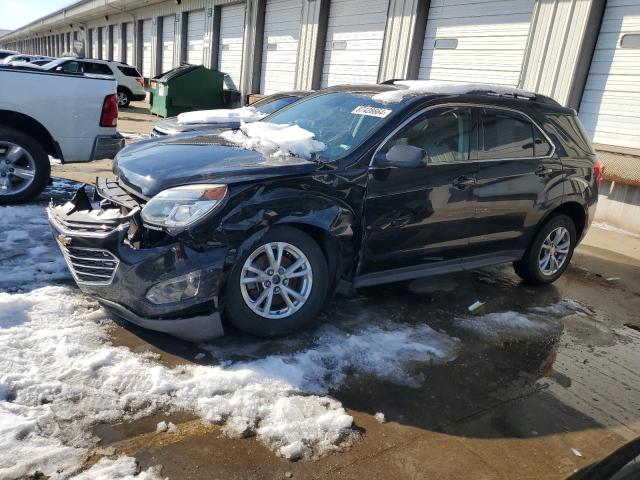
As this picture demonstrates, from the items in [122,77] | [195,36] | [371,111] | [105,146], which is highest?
[195,36]

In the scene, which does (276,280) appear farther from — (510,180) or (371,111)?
(510,180)

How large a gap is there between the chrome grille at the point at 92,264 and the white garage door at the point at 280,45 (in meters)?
12.8

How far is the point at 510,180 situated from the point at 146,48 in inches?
1055

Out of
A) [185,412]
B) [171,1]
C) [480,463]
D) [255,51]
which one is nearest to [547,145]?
[480,463]

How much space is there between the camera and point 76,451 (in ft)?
7.72

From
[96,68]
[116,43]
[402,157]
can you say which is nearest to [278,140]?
[402,157]

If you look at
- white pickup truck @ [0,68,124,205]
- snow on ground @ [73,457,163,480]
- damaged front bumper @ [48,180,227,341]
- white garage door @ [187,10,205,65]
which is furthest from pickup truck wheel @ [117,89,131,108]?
snow on ground @ [73,457,163,480]

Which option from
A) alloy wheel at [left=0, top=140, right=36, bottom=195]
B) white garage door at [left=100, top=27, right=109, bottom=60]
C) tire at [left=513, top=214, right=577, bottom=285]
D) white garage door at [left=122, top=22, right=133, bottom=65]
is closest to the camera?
tire at [left=513, top=214, right=577, bottom=285]

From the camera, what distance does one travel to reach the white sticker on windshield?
3871mm

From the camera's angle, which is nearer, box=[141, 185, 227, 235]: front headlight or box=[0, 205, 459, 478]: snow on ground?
box=[0, 205, 459, 478]: snow on ground

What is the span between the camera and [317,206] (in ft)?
11.2

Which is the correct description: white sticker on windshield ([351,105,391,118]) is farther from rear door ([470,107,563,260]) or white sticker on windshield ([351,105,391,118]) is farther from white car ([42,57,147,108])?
white car ([42,57,147,108])

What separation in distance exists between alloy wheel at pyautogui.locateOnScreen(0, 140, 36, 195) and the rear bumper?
66cm

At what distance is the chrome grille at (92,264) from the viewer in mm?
3193
